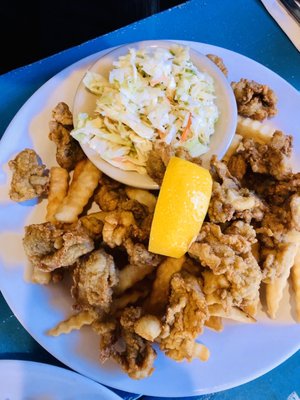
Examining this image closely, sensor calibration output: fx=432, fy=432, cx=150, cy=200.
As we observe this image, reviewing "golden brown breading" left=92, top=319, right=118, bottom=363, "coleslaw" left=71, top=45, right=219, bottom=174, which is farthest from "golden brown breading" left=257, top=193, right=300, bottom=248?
"golden brown breading" left=92, top=319, right=118, bottom=363

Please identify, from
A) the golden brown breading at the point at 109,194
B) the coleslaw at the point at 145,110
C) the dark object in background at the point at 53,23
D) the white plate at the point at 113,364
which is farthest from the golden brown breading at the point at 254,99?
the dark object in background at the point at 53,23

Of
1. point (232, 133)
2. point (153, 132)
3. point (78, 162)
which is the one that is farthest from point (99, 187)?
point (232, 133)

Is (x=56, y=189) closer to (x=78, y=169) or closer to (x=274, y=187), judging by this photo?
(x=78, y=169)

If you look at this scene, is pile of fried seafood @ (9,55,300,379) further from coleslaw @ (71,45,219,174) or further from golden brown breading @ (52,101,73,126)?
golden brown breading @ (52,101,73,126)

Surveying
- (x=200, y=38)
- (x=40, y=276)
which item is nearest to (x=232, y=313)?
(x=40, y=276)

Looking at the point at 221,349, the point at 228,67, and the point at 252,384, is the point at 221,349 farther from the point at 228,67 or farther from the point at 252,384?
the point at 228,67
